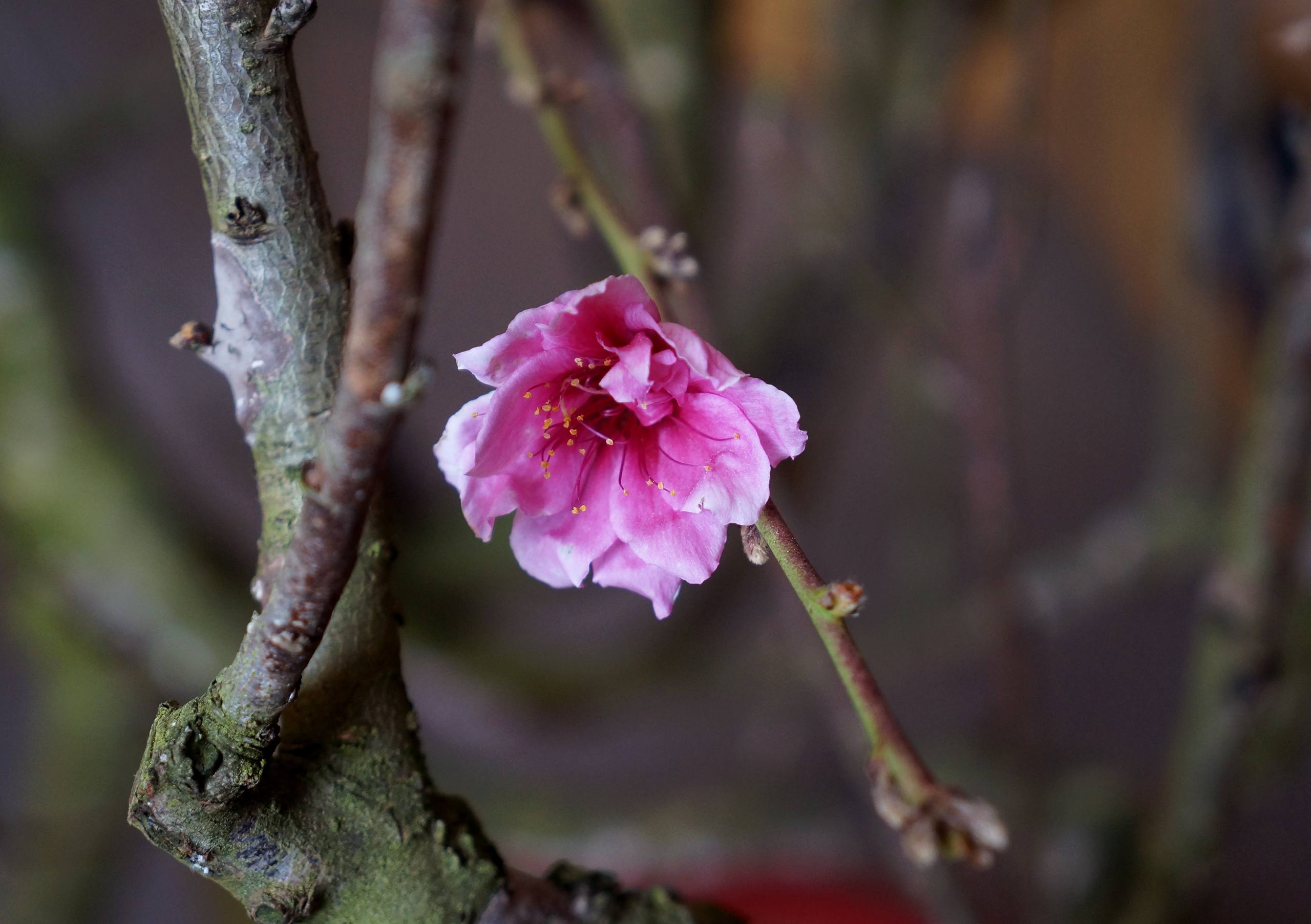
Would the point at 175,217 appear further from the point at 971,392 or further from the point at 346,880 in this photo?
the point at 346,880

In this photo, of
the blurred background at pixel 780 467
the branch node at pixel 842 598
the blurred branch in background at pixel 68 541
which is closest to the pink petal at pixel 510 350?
the branch node at pixel 842 598

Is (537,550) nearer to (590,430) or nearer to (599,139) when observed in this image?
(590,430)

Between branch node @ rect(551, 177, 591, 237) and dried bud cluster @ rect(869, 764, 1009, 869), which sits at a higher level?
branch node @ rect(551, 177, 591, 237)

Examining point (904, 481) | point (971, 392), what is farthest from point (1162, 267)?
point (971, 392)

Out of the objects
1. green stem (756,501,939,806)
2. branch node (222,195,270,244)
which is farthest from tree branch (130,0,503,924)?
green stem (756,501,939,806)

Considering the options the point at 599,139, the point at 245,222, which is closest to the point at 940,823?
the point at 245,222

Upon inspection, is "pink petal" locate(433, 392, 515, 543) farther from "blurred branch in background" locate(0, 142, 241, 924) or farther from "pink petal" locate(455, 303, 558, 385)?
"blurred branch in background" locate(0, 142, 241, 924)
